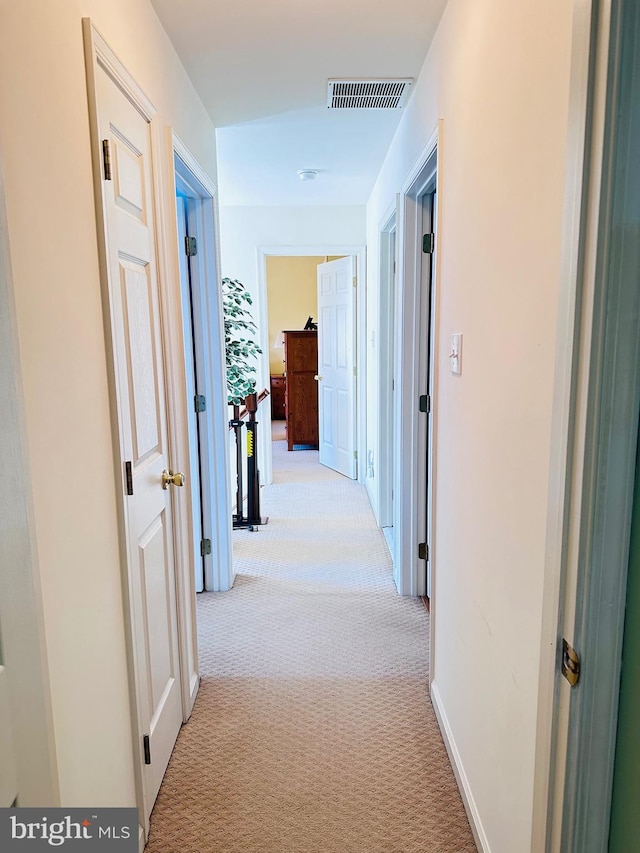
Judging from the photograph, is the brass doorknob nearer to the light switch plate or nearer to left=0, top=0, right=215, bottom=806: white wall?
left=0, top=0, right=215, bottom=806: white wall

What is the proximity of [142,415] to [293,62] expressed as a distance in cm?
156

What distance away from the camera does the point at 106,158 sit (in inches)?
54.5

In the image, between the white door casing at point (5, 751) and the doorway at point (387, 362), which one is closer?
the white door casing at point (5, 751)

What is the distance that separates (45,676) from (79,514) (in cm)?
43

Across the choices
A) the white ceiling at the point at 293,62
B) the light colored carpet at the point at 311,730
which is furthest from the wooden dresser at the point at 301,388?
the light colored carpet at the point at 311,730

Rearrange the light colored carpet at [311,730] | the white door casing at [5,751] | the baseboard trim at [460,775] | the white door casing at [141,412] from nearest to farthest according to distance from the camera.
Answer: the white door casing at [5,751] < the white door casing at [141,412] < the baseboard trim at [460,775] < the light colored carpet at [311,730]

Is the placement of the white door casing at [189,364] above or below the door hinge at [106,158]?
below

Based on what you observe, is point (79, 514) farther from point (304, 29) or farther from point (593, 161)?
point (304, 29)

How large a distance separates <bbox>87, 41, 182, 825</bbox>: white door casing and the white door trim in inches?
25.5

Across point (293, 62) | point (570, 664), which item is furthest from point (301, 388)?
→ point (570, 664)

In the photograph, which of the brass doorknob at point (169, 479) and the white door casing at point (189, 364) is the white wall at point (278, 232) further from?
the brass doorknob at point (169, 479)

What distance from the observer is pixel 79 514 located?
1237 millimetres

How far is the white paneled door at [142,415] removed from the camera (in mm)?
1474

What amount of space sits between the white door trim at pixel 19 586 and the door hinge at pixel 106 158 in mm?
675
